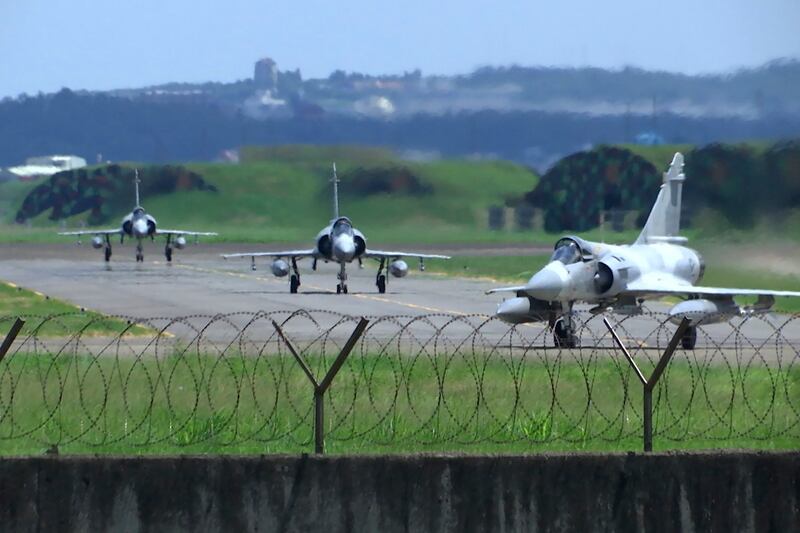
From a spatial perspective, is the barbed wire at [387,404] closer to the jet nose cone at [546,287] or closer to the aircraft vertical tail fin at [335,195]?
the jet nose cone at [546,287]

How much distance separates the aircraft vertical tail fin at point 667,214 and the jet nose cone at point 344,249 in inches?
464

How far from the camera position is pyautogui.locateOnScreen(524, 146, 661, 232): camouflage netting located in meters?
46.2

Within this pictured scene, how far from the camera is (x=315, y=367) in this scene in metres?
20.8

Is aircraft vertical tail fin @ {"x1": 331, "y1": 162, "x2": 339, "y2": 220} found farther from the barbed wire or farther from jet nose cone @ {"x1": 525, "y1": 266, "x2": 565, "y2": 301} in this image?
the barbed wire

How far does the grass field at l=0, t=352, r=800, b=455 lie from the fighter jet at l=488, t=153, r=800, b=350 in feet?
16.6

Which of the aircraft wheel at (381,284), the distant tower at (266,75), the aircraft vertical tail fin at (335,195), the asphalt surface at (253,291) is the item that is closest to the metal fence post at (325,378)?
the asphalt surface at (253,291)

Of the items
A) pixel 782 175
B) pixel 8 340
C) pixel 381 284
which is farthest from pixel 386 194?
pixel 8 340

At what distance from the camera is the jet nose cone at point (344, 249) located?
41625mm

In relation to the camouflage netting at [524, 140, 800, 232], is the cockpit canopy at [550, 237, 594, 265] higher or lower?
lower

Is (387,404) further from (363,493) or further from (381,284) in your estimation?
(381,284)

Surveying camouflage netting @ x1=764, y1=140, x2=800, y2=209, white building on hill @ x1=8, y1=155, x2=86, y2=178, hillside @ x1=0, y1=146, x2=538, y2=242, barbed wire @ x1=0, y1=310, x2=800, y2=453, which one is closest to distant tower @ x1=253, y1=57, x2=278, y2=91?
hillside @ x1=0, y1=146, x2=538, y2=242

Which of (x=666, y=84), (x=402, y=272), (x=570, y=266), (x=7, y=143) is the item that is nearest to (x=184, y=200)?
(x=7, y=143)

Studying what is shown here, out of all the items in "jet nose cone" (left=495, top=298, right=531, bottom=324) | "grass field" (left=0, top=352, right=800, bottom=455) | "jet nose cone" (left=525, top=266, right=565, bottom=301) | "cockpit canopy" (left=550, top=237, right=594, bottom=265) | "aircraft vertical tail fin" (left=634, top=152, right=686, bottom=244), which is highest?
"aircraft vertical tail fin" (left=634, top=152, right=686, bottom=244)

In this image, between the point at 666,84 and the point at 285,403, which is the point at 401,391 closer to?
the point at 285,403
